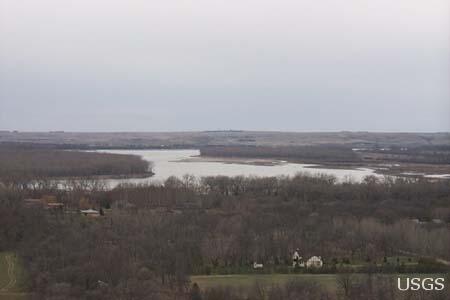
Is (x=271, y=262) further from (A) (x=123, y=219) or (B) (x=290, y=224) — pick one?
(A) (x=123, y=219)

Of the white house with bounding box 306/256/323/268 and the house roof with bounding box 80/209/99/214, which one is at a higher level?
the house roof with bounding box 80/209/99/214

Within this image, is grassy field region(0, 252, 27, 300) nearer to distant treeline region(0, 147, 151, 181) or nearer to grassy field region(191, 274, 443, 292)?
grassy field region(191, 274, 443, 292)

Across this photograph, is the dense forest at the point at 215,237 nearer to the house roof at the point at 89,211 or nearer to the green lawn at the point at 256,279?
the green lawn at the point at 256,279

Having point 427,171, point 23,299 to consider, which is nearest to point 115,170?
point 427,171

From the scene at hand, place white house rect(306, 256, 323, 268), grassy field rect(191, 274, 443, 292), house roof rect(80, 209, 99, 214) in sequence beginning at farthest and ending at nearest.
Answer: house roof rect(80, 209, 99, 214)
white house rect(306, 256, 323, 268)
grassy field rect(191, 274, 443, 292)

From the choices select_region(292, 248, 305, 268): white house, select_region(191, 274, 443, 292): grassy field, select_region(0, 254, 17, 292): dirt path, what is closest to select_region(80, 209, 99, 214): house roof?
select_region(0, 254, 17, 292): dirt path
